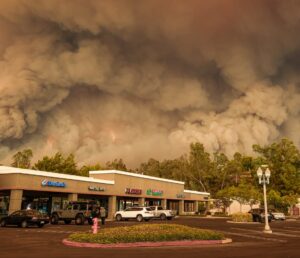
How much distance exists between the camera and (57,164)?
85.1m

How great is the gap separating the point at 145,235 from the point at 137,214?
26934mm

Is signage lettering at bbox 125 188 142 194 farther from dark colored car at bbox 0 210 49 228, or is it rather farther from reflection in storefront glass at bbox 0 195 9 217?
dark colored car at bbox 0 210 49 228

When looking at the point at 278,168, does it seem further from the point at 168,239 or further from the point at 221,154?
the point at 168,239

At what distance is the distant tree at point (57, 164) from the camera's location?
3319 inches

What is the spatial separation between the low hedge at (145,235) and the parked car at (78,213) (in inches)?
638

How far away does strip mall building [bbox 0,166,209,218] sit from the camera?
128ft

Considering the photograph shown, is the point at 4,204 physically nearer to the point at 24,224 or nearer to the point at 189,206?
the point at 24,224

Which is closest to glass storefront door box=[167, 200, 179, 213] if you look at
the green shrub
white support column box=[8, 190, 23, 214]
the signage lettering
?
the signage lettering

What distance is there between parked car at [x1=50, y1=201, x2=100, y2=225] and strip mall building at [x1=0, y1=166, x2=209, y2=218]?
15.7ft

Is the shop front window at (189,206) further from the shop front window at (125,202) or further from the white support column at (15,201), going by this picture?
the white support column at (15,201)

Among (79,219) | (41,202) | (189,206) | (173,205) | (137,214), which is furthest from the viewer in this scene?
(189,206)

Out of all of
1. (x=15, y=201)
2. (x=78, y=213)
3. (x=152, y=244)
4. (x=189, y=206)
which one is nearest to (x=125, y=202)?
(x=189, y=206)

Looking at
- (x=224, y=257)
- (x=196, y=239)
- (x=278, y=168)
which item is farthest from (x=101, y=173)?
(x=278, y=168)

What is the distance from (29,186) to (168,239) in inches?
1000
